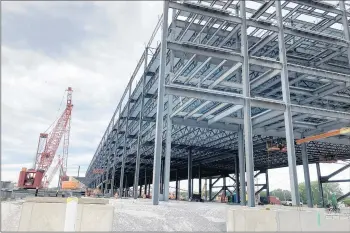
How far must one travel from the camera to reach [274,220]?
7742 millimetres

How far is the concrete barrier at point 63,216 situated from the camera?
6129mm

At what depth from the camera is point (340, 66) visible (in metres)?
21.9

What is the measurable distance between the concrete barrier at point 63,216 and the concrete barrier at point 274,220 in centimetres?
342

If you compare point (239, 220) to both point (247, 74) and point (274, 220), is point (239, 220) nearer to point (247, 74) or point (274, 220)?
point (274, 220)

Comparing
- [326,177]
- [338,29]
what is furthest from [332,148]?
[338,29]

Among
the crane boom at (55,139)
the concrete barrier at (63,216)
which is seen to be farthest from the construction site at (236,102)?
the crane boom at (55,139)

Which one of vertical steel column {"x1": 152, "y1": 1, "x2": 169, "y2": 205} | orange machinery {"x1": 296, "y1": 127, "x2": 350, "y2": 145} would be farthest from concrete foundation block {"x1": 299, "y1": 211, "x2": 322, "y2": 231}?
orange machinery {"x1": 296, "y1": 127, "x2": 350, "y2": 145}

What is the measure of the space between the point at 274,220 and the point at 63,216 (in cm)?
569

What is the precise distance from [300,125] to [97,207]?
19177 mm

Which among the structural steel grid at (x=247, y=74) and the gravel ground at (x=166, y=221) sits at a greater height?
the structural steel grid at (x=247, y=74)

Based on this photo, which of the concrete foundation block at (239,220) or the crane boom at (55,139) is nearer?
the concrete foundation block at (239,220)

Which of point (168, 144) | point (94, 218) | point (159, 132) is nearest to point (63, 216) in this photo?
point (94, 218)

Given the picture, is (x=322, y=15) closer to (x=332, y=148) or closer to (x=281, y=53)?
(x=281, y=53)

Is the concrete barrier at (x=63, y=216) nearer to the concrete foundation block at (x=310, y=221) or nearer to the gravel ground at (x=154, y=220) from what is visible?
the gravel ground at (x=154, y=220)
